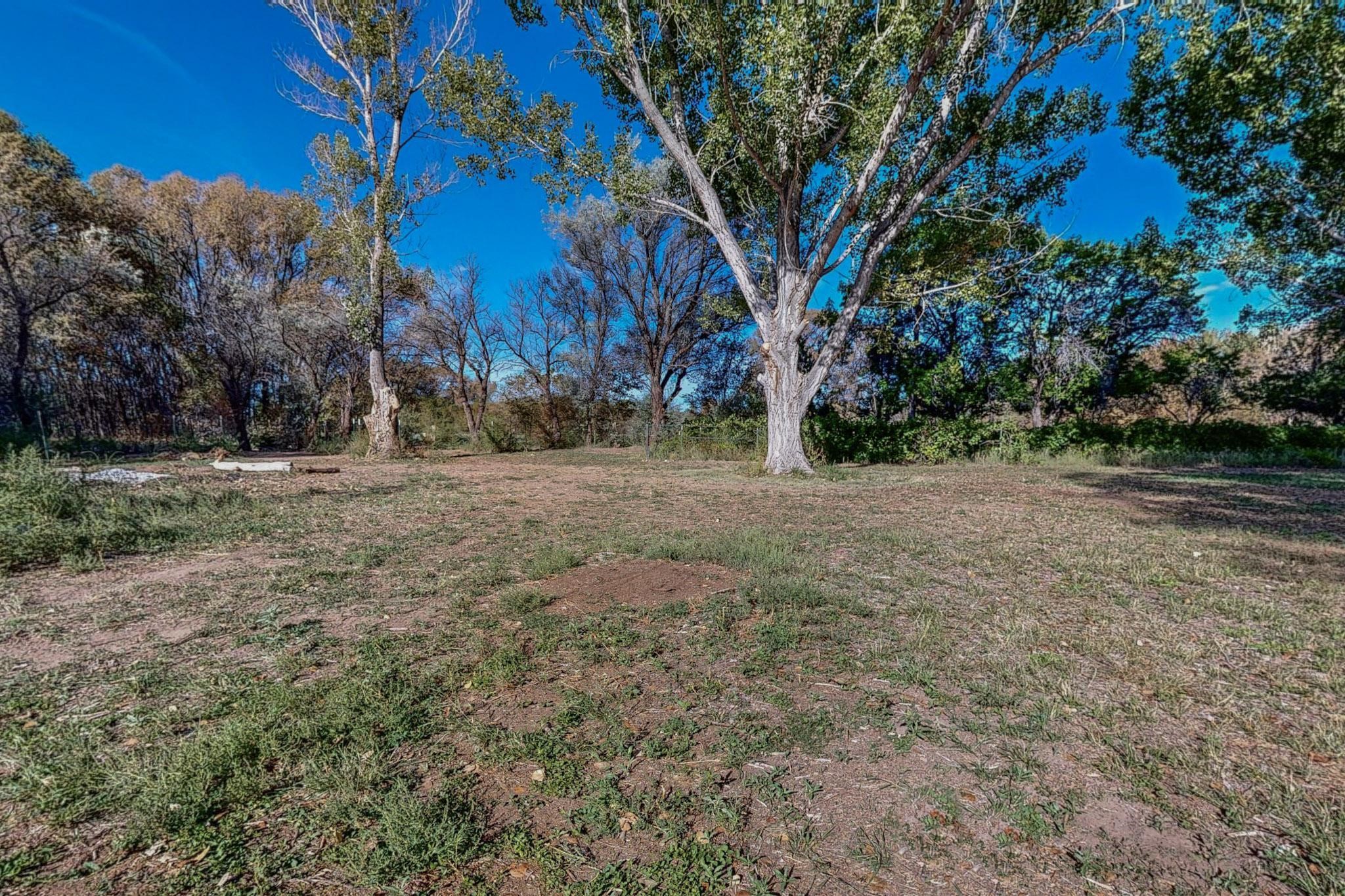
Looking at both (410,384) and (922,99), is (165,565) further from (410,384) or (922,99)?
(410,384)

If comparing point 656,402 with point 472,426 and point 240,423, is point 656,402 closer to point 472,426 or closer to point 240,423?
point 472,426

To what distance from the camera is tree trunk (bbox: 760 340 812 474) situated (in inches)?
394

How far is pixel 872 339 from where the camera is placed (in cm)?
1370

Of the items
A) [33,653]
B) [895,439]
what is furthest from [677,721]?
[895,439]

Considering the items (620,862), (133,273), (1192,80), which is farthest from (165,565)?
(1192,80)

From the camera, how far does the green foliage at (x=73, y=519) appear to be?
3770mm

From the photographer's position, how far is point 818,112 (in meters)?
8.19

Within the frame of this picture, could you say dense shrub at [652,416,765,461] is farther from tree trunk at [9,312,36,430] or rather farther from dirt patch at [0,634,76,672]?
tree trunk at [9,312,36,430]

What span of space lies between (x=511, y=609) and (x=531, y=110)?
1024 cm

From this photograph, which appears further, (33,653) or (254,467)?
(254,467)

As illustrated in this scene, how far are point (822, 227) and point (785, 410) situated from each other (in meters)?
3.61

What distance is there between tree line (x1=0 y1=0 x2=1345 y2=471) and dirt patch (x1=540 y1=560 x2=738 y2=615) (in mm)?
6721

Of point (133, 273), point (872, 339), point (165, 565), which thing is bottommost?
point (165, 565)

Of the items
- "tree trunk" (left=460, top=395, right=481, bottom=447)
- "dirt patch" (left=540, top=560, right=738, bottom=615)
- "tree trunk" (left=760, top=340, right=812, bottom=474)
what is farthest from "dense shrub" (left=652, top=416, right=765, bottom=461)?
"dirt patch" (left=540, top=560, right=738, bottom=615)
